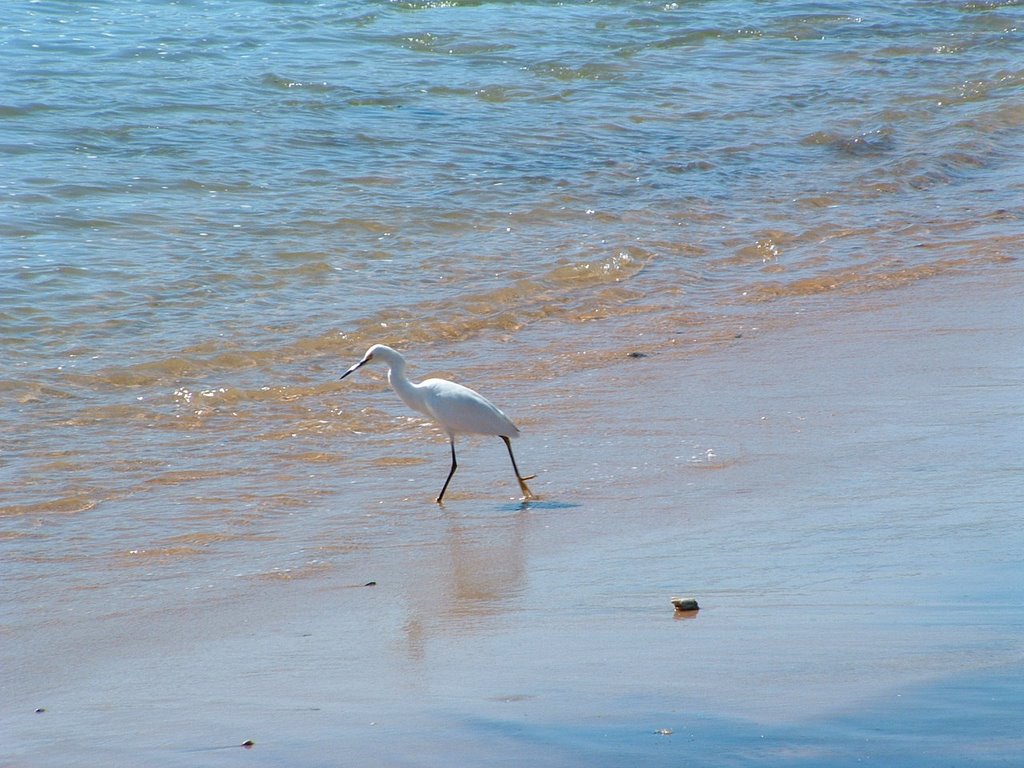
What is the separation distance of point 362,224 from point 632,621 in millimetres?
6414

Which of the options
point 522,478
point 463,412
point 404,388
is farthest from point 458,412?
point 404,388

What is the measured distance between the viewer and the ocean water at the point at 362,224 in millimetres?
5633

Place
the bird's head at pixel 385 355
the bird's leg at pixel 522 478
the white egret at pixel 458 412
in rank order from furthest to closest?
1. the bird's head at pixel 385 355
2. the white egret at pixel 458 412
3. the bird's leg at pixel 522 478

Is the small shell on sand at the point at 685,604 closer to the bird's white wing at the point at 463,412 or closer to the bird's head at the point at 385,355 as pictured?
the bird's white wing at the point at 463,412

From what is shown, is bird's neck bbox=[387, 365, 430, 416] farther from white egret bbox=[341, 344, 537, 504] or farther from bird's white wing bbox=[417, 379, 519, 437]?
bird's white wing bbox=[417, 379, 519, 437]

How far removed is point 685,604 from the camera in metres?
3.74

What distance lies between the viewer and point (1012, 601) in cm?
360

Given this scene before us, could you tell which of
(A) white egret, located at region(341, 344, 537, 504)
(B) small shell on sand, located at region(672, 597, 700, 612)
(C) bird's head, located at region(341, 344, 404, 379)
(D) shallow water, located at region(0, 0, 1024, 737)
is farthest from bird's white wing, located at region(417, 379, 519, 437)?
(B) small shell on sand, located at region(672, 597, 700, 612)

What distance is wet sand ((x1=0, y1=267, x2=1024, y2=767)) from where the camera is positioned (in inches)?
118

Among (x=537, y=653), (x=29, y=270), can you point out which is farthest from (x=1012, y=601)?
(x=29, y=270)

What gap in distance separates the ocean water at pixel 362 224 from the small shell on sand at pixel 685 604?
1.32 metres

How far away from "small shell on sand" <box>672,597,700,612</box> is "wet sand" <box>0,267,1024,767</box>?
0.12 ft

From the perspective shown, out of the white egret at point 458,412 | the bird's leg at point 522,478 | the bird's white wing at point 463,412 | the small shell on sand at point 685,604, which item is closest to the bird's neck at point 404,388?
the white egret at point 458,412

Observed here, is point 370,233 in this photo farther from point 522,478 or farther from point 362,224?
point 522,478
